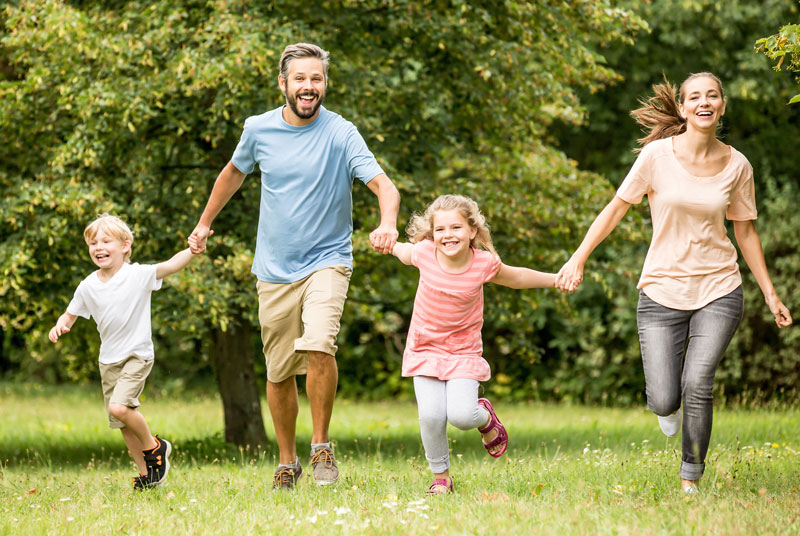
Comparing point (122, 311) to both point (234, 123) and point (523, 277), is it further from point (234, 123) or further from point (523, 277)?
point (234, 123)

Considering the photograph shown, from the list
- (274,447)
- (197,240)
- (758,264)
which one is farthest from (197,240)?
(274,447)

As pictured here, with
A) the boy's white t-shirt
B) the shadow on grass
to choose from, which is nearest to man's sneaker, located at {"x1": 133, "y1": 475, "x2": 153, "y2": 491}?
the boy's white t-shirt

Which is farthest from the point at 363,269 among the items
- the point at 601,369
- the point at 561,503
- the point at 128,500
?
the point at 601,369

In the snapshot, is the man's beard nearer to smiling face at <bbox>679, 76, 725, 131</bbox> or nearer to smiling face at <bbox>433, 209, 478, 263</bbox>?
smiling face at <bbox>433, 209, 478, 263</bbox>

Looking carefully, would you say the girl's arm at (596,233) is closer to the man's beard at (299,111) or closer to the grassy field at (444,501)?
the grassy field at (444,501)

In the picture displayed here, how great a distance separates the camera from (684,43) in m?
14.4

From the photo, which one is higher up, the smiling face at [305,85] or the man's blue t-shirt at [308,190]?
the smiling face at [305,85]

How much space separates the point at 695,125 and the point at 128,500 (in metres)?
3.57

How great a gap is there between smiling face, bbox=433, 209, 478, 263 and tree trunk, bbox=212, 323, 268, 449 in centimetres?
494

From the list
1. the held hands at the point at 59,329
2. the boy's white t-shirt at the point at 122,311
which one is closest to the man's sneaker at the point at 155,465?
the boy's white t-shirt at the point at 122,311

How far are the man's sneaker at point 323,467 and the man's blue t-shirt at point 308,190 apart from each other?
3.20 feet

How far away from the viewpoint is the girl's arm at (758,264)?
476cm

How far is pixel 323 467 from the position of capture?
505 centimetres

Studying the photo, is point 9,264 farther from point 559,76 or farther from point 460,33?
point 559,76
